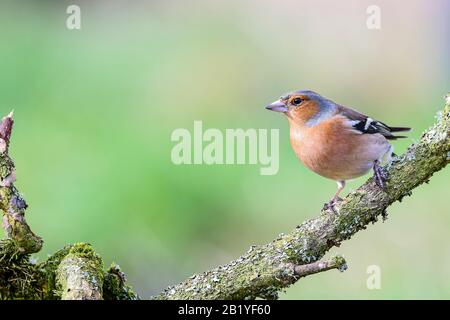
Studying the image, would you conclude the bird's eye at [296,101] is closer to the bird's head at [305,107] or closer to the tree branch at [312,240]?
the bird's head at [305,107]

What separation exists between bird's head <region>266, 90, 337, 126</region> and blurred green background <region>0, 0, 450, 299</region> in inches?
76.7

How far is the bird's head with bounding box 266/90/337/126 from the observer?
4.51 metres

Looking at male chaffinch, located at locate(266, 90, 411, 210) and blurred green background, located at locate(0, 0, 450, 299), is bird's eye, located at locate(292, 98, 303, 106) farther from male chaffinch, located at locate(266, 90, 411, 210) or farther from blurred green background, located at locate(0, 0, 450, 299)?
blurred green background, located at locate(0, 0, 450, 299)

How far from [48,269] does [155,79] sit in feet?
21.3

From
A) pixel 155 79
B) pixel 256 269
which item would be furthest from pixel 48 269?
pixel 155 79

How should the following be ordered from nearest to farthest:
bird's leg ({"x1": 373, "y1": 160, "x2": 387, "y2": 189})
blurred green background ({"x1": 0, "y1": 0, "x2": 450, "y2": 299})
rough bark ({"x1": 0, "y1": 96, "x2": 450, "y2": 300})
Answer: rough bark ({"x1": 0, "y1": 96, "x2": 450, "y2": 300}) → bird's leg ({"x1": 373, "y1": 160, "x2": 387, "y2": 189}) → blurred green background ({"x1": 0, "y1": 0, "x2": 450, "y2": 299})

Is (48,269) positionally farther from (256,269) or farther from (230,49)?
(230,49)

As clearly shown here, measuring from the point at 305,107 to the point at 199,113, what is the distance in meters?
4.11

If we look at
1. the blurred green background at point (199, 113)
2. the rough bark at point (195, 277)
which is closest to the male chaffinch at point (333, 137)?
the rough bark at point (195, 277)

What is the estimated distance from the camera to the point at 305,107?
4.56m

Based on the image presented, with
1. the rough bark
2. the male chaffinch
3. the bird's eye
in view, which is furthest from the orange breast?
the rough bark

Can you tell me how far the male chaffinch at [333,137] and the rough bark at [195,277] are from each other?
0.89m

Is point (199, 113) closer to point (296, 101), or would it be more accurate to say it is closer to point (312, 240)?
point (296, 101)

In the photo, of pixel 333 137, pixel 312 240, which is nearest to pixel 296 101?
pixel 333 137
